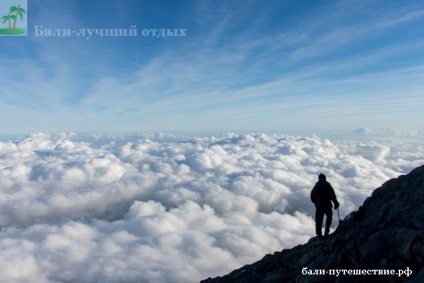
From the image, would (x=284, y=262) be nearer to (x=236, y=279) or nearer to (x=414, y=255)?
(x=236, y=279)

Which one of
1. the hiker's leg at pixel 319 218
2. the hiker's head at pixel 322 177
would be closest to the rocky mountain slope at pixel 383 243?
the hiker's leg at pixel 319 218

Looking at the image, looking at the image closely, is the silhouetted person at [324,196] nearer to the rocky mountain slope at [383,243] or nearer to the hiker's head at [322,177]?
the hiker's head at [322,177]

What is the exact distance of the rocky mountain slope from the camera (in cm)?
831

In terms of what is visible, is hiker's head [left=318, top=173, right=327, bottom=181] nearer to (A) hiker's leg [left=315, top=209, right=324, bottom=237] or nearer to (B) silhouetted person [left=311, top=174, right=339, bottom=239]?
(B) silhouetted person [left=311, top=174, right=339, bottom=239]

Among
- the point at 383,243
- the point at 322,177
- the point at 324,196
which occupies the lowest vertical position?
the point at 383,243

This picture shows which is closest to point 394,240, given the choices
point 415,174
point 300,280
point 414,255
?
point 414,255

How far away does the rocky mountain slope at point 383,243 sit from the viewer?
327 inches

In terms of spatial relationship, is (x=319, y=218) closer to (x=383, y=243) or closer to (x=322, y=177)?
(x=322, y=177)

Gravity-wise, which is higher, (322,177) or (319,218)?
(322,177)

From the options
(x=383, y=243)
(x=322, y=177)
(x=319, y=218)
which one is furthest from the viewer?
(x=319, y=218)

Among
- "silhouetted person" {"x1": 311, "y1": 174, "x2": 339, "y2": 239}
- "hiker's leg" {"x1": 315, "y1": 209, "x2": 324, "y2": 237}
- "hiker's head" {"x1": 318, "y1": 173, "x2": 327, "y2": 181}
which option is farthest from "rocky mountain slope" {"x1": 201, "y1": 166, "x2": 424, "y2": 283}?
"hiker's head" {"x1": 318, "y1": 173, "x2": 327, "y2": 181}

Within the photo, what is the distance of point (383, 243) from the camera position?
953 cm

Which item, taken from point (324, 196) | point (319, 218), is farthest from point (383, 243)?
point (319, 218)

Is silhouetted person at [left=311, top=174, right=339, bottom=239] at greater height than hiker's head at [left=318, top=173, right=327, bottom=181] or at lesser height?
lesser
